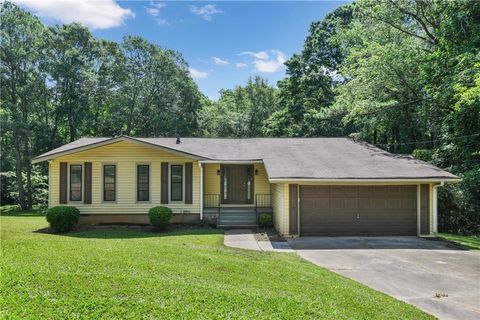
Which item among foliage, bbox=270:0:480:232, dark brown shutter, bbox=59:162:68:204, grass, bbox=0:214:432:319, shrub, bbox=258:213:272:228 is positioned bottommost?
shrub, bbox=258:213:272:228

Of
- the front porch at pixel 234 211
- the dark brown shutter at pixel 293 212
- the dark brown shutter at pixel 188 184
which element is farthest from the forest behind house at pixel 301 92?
the dark brown shutter at pixel 188 184

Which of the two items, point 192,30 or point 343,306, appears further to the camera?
point 192,30

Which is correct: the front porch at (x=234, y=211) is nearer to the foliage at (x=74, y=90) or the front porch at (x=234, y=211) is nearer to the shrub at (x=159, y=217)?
the shrub at (x=159, y=217)

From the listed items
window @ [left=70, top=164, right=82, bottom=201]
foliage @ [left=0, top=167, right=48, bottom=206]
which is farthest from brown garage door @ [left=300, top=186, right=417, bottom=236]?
foliage @ [left=0, top=167, right=48, bottom=206]

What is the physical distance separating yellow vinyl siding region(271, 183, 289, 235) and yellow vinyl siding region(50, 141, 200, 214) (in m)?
3.82

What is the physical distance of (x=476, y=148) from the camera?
661 inches

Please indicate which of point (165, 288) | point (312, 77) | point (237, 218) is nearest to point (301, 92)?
point (312, 77)

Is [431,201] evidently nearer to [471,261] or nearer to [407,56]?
[471,261]

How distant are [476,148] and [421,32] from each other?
8.51 m

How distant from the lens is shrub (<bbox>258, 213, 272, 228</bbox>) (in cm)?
1462

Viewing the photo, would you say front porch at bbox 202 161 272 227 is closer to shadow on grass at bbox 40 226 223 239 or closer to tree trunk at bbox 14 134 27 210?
shadow on grass at bbox 40 226 223 239

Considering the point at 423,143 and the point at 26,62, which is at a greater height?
the point at 26,62

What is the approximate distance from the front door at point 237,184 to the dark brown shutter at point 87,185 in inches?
224

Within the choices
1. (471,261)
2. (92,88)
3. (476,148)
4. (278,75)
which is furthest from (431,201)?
(92,88)
